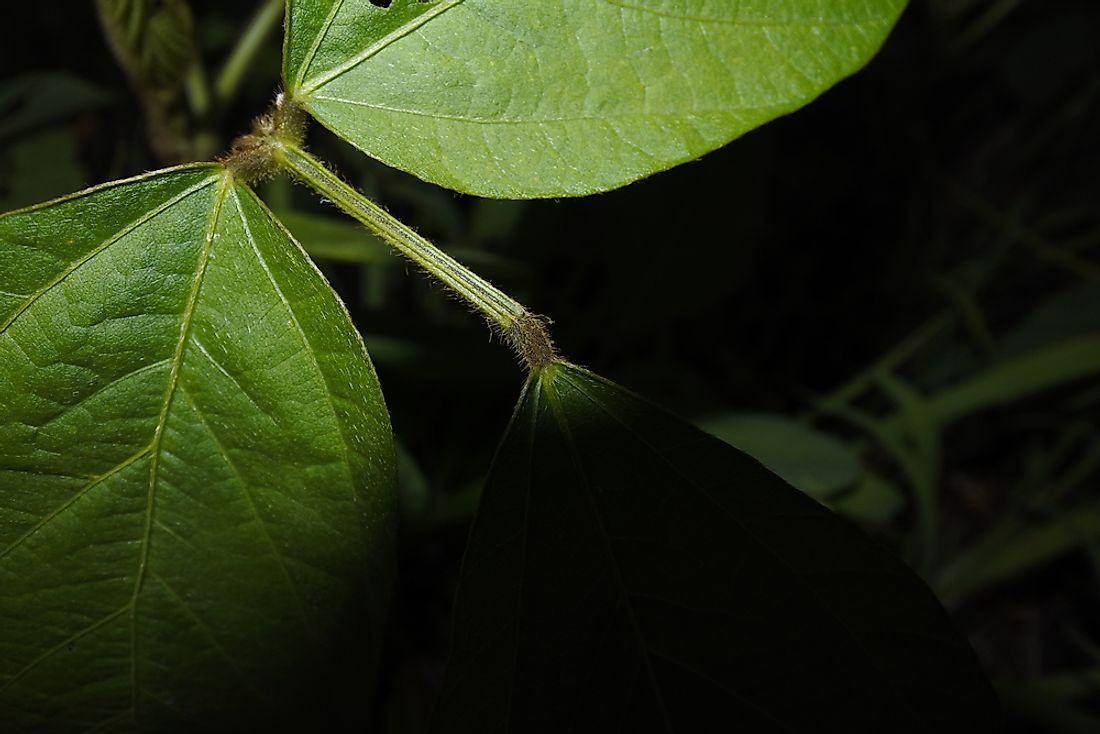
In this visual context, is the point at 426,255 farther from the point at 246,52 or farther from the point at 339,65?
the point at 246,52

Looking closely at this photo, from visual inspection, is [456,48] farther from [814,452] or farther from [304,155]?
[814,452]

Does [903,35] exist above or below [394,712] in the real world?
above

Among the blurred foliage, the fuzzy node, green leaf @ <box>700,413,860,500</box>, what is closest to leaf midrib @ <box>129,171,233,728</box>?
the fuzzy node

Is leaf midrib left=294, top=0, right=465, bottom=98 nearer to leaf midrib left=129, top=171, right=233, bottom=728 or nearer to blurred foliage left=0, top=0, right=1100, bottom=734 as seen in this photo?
leaf midrib left=129, top=171, right=233, bottom=728

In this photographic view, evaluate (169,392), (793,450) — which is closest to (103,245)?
(169,392)

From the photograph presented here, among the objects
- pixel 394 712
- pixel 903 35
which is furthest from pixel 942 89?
pixel 394 712

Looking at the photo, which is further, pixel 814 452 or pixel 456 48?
Result: pixel 814 452

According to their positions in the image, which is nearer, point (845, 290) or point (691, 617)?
point (691, 617)
